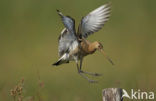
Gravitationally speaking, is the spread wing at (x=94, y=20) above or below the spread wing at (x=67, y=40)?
above

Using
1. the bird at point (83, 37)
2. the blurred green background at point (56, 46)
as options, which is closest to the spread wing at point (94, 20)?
the bird at point (83, 37)

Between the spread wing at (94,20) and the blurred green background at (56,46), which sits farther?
the blurred green background at (56,46)

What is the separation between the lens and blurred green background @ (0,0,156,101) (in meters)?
17.1

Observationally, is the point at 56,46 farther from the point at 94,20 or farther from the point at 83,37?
the point at 94,20

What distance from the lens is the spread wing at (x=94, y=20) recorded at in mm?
12307

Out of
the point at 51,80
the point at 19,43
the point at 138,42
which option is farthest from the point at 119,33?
the point at 51,80

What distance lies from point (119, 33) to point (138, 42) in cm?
92

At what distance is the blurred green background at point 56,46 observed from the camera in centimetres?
1706

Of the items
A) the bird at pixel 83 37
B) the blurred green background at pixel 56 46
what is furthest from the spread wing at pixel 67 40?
the blurred green background at pixel 56 46

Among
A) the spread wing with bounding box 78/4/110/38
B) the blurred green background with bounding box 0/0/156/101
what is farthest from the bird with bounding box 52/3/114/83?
the blurred green background with bounding box 0/0/156/101

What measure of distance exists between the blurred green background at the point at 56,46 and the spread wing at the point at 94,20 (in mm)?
2540

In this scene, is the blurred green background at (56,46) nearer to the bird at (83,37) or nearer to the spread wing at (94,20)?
the bird at (83,37)

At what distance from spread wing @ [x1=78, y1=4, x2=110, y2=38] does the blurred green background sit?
100.0 inches

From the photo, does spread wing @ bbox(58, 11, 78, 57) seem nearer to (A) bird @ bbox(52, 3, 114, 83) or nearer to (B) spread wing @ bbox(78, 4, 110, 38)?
(A) bird @ bbox(52, 3, 114, 83)
